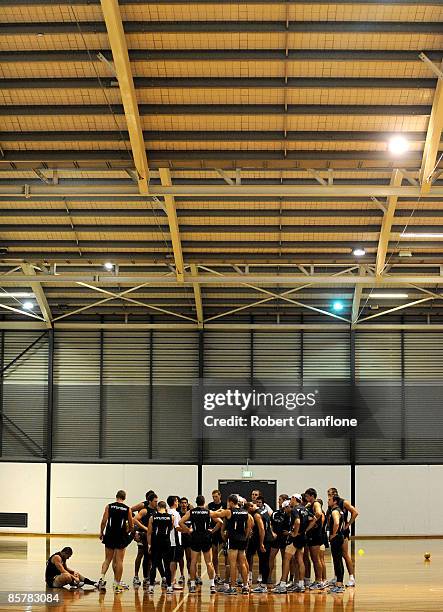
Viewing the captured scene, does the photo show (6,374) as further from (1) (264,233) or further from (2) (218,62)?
(2) (218,62)

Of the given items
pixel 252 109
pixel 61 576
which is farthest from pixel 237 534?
pixel 252 109

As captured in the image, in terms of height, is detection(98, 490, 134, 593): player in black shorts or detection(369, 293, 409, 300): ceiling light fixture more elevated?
detection(369, 293, 409, 300): ceiling light fixture

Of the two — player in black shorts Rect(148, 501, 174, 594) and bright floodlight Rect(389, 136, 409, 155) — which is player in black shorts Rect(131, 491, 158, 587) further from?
bright floodlight Rect(389, 136, 409, 155)

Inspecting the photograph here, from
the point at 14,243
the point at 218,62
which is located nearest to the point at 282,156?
the point at 218,62

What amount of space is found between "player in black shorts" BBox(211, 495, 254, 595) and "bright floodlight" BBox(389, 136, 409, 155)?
25.7 feet

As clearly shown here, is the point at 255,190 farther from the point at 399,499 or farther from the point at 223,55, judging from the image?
the point at 399,499

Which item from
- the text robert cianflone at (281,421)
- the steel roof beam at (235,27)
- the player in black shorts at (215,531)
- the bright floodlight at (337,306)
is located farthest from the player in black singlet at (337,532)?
the text robert cianflone at (281,421)

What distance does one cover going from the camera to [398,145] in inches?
741

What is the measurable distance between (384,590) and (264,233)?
11.7 m

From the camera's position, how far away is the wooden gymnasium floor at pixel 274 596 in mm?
14422

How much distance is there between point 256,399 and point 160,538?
15158mm

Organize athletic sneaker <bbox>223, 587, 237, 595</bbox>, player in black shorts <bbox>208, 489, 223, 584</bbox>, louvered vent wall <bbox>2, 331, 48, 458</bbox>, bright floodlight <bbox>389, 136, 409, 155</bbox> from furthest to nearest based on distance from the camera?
louvered vent wall <bbox>2, 331, 48, 458</bbox>
bright floodlight <bbox>389, 136, 409, 155</bbox>
player in black shorts <bbox>208, 489, 223, 584</bbox>
athletic sneaker <bbox>223, 587, 237, 595</bbox>

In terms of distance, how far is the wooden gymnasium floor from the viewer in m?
14.4

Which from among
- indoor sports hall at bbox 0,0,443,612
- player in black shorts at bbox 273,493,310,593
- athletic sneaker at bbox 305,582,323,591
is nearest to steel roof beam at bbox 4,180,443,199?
indoor sports hall at bbox 0,0,443,612
